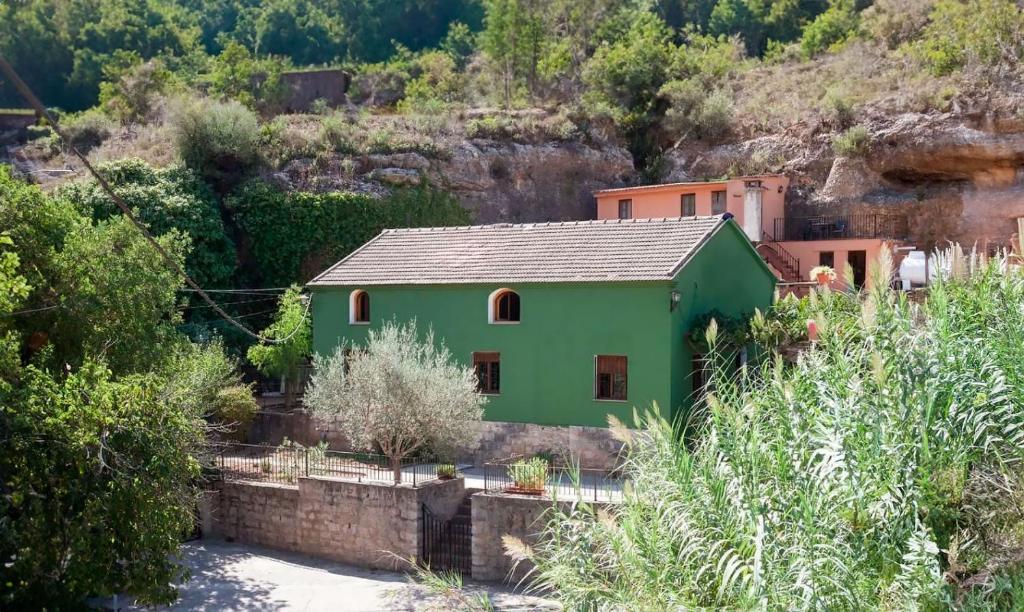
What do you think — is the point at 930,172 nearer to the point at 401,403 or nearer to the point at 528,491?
the point at 528,491

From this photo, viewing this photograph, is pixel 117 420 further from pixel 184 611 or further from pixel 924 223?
pixel 924 223

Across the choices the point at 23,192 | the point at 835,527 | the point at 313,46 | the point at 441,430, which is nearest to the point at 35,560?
the point at 23,192

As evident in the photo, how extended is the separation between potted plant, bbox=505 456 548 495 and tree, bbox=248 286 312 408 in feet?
36.2

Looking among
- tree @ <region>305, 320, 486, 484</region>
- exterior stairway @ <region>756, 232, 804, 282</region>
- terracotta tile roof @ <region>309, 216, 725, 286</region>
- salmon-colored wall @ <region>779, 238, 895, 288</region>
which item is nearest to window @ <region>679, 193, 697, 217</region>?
exterior stairway @ <region>756, 232, 804, 282</region>

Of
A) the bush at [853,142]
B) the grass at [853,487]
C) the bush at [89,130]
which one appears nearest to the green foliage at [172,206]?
the bush at [89,130]

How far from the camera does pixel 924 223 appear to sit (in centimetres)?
3466

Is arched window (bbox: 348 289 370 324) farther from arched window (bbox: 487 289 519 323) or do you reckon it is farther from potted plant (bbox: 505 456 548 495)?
potted plant (bbox: 505 456 548 495)

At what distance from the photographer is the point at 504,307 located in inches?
971

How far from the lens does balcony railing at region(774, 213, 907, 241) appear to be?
1372 inches

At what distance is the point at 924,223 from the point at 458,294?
19.2 m

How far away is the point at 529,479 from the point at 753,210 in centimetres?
1950

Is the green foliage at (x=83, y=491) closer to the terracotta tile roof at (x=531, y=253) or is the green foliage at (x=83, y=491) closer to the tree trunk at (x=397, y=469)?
Result: the tree trunk at (x=397, y=469)

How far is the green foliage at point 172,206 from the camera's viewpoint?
31266mm

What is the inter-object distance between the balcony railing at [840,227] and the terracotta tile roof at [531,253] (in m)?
13.2
